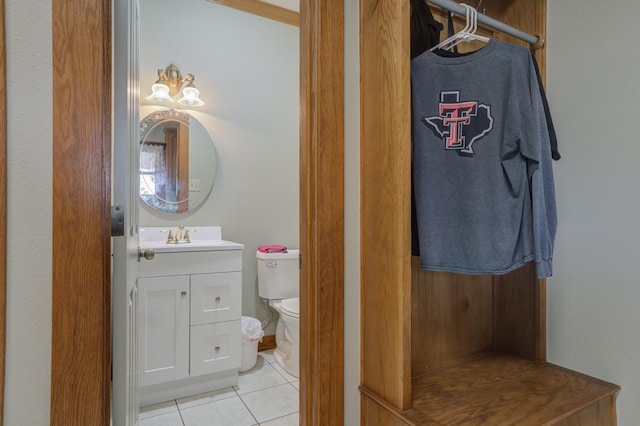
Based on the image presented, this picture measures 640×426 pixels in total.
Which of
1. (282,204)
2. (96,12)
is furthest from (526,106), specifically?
(282,204)

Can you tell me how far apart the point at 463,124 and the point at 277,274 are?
186 centimetres

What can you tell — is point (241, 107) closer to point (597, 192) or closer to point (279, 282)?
point (279, 282)

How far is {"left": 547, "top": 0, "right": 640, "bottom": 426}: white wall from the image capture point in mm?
1171

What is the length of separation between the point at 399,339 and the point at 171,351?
1.51m

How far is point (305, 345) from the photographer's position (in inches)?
44.1

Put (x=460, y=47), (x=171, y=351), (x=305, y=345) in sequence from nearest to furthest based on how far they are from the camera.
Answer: (x=305, y=345) → (x=460, y=47) → (x=171, y=351)

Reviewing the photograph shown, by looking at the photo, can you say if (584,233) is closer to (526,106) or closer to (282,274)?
(526,106)

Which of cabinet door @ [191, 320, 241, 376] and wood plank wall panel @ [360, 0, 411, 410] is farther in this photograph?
cabinet door @ [191, 320, 241, 376]

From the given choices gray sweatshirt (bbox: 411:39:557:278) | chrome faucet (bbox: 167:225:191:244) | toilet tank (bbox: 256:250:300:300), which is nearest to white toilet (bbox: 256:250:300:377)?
toilet tank (bbox: 256:250:300:300)

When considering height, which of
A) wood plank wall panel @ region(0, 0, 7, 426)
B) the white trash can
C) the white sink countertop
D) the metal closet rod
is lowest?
the white trash can

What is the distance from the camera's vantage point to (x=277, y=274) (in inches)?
101

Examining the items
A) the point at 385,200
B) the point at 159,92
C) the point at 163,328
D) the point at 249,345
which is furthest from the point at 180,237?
the point at 385,200

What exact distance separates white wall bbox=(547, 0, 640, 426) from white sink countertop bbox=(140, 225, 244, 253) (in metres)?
1.75

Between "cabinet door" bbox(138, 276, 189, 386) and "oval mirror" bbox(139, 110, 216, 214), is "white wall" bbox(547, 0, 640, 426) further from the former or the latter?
"oval mirror" bbox(139, 110, 216, 214)
